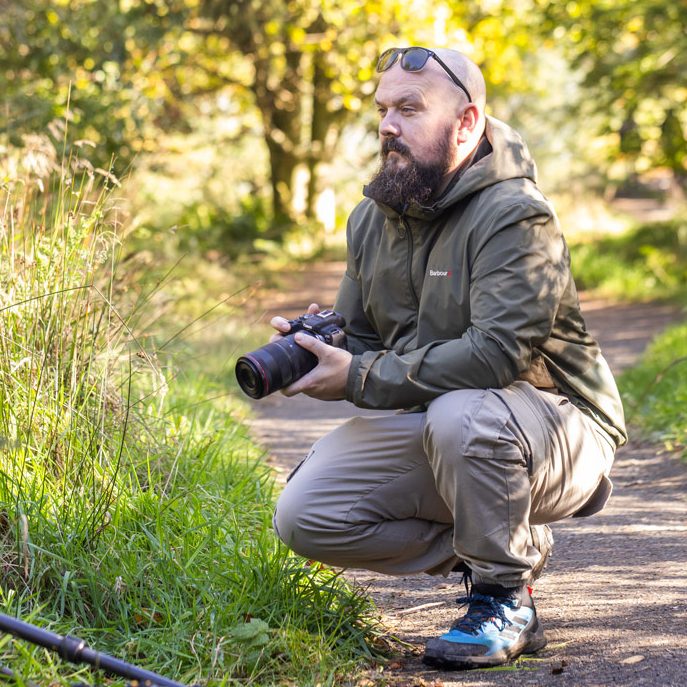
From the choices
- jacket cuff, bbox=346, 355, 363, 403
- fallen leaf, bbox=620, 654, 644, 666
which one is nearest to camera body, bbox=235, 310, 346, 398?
jacket cuff, bbox=346, 355, 363, 403

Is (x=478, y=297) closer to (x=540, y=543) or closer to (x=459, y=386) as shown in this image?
(x=459, y=386)

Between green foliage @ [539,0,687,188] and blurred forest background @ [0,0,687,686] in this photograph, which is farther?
green foliage @ [539,0,687,188]

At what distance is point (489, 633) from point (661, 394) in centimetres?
436

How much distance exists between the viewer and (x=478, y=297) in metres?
3.28

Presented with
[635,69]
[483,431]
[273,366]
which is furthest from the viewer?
[635,69]

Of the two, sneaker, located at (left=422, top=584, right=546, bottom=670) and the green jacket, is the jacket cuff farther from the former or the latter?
sneaker, located at (left=422, top=584, right=546, bottom=670)

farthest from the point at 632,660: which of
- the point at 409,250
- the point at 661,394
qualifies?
the point at 661,394

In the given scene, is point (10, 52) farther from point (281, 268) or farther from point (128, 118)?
point (281, 268)

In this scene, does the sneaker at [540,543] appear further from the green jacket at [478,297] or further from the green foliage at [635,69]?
Answer: the green foliage at [635,69]

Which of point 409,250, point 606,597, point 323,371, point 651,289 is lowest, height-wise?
point 651,289

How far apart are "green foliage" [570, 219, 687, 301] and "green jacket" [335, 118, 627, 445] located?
10.5 meters

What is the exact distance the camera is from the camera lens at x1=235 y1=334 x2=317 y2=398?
321 centimetres

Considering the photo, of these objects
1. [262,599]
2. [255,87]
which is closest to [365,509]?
[262,599]

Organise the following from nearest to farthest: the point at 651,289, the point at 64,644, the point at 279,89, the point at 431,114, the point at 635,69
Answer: the point at 64,644 < the point at 431,114 < the point at 635,69 < the point at 651,289 < the point at 279,89
